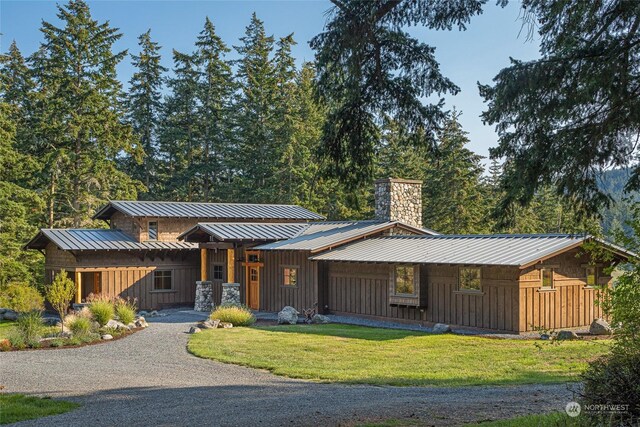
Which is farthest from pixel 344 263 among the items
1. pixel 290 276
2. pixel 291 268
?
pixel 290 276

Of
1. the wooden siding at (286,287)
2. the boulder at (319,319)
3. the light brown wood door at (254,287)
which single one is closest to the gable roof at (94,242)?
the light brown wood door at (254,287)

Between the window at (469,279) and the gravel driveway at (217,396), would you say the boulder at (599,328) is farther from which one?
the gravel driveway at (217,396)

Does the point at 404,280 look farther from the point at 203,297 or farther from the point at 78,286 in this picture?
the point at 78,286

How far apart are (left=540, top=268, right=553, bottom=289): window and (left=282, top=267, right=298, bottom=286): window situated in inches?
368

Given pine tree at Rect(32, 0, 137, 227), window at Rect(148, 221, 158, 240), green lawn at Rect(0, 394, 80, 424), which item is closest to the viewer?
green lawn at Rect(0, 394, 80, 424)

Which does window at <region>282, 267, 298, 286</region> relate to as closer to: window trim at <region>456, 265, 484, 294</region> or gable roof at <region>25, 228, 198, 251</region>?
gable roof at <region>25, 228, 198, 251</region>

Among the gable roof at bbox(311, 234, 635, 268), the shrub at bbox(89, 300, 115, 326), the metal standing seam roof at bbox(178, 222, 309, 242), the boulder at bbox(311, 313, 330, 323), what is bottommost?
the boulder at bbox(311, 313, 330, 323)

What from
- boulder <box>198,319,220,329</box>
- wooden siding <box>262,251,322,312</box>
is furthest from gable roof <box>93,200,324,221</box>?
boulder <box>198,319,220,329</box>

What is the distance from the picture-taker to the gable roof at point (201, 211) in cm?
2788

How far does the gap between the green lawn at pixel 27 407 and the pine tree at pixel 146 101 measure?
1333 inches

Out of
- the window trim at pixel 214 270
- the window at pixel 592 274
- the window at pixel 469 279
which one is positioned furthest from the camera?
the window trim at pixel 214 270

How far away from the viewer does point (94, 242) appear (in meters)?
25.7

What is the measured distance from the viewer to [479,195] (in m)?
35.8

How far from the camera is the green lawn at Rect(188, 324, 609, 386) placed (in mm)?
11808
